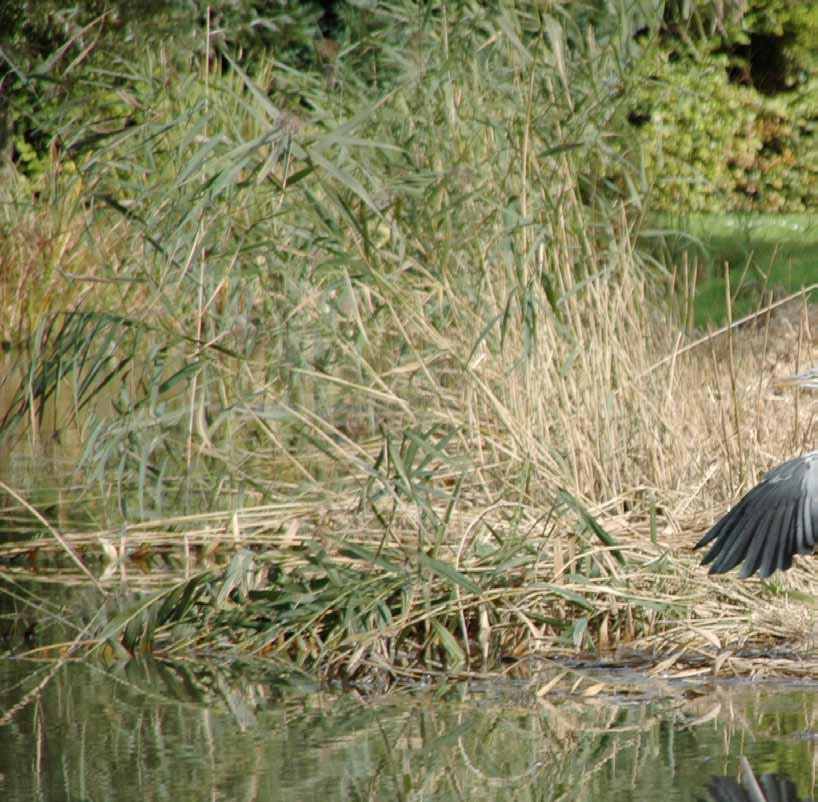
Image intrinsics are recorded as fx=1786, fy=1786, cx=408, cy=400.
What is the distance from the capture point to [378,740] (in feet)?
12.3

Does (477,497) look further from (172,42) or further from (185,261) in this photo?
(172,42)

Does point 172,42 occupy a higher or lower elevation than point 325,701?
higher

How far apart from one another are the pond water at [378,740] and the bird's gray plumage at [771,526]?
1.65ft

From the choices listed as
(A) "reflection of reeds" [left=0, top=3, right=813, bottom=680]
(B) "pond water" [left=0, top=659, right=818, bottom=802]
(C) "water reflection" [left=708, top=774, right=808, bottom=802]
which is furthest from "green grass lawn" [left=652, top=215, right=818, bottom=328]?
(C) "water reflection" [left=708, top=774, right=808, bottom=802]

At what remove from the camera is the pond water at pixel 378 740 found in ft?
11.1

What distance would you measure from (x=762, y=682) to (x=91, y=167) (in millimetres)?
2731

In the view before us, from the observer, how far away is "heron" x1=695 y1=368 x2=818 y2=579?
463 centimetres

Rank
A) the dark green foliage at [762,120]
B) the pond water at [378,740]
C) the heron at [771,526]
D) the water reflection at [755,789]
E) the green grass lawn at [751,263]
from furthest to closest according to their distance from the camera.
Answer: the dark green foliage at [762,120] < the green grass lawn at [751,263] < the heron at [771,526] < the pond water at [378,740] < the water reflection at [755,789]

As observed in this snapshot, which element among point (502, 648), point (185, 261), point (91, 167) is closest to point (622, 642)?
point (502, 648)

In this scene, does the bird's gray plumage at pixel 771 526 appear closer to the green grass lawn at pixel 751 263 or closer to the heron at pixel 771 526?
the heron at pixel 771 526

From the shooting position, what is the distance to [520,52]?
18.3 ft

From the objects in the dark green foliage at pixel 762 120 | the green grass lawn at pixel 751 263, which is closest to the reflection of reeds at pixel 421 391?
the green grass lawn at pixel 751 263

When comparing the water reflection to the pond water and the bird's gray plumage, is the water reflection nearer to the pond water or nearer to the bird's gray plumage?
the pond water

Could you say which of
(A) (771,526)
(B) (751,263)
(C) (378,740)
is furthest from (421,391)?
(B) (751,263)
